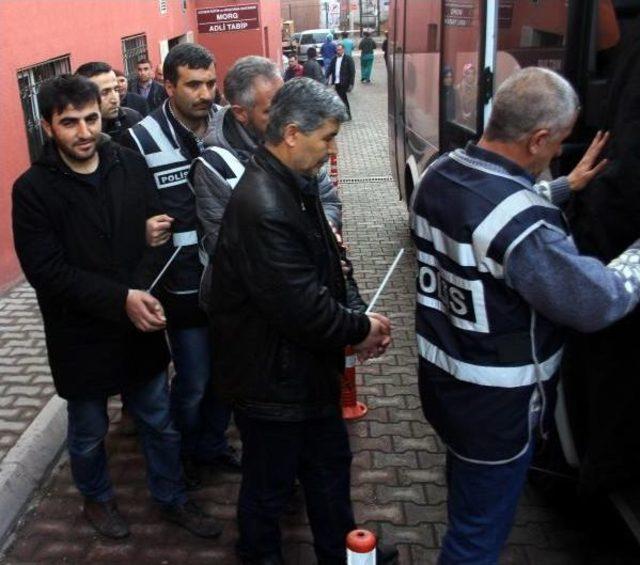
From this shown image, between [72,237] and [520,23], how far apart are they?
269 cm

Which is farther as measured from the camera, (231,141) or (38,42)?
(38,42)

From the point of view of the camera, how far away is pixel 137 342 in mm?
2971

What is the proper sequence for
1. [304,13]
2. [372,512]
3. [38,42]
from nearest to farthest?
[372,512] < [38,42] < [304,13]

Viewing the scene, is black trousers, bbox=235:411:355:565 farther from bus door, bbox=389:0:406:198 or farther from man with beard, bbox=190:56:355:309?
bus door, bbox=389:0:406:198

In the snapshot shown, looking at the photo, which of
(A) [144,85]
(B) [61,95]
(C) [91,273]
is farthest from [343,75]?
(C) [91,273]

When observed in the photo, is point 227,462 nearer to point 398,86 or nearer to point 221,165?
point 221,165

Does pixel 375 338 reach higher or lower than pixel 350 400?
higher

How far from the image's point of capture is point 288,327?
232 cm

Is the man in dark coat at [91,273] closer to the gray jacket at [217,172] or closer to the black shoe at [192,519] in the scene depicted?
the black shoe at [192,519]

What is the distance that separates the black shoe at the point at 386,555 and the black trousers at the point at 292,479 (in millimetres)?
201

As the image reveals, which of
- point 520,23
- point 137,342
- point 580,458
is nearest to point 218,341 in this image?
point 137,342

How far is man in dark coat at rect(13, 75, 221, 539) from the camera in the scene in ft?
8.87

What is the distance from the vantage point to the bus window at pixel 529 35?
3.57 metres

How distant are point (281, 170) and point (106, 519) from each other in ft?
6.01
